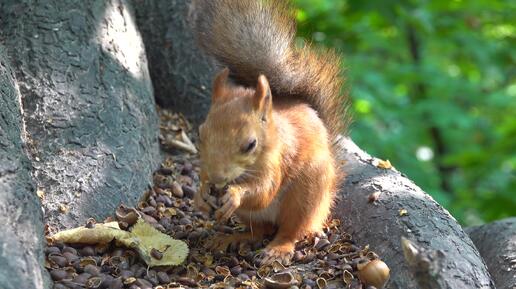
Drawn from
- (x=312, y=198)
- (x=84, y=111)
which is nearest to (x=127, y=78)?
(x=84, y=111)

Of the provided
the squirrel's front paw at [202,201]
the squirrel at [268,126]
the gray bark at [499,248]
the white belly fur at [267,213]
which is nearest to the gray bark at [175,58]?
the squirrel at [268,126]

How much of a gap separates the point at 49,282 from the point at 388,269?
0.81m

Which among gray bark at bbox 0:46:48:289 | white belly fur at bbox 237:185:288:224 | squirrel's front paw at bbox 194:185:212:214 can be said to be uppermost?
white belly fur at bbox 237:185:288:224

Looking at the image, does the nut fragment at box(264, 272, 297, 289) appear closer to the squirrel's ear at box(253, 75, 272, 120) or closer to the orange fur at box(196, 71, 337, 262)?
the orange fur at box(196, 71, 337, 262)

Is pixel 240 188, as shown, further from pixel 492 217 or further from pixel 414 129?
pixel 414 129

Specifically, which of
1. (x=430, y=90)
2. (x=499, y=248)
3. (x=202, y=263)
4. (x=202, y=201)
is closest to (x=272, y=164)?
(x=202, y=201)

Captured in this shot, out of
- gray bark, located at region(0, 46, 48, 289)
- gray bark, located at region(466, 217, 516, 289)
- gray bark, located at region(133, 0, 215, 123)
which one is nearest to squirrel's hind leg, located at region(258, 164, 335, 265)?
gray bark, located at region(466, 217, 516, 289)

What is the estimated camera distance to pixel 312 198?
7.09 ft

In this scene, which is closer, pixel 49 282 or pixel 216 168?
pixel 49 282

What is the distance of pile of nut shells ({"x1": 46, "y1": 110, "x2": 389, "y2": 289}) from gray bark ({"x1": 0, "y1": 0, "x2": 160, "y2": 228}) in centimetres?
11

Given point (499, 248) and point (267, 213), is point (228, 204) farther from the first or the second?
point (499, 248)

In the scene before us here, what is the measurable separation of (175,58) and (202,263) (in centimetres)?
102

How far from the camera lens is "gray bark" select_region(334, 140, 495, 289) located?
76.0 inches

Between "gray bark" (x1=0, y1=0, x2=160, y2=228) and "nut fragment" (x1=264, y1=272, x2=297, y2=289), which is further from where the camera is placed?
"gray bark" (x1=0, y1=0, x2=160, y2=228)
